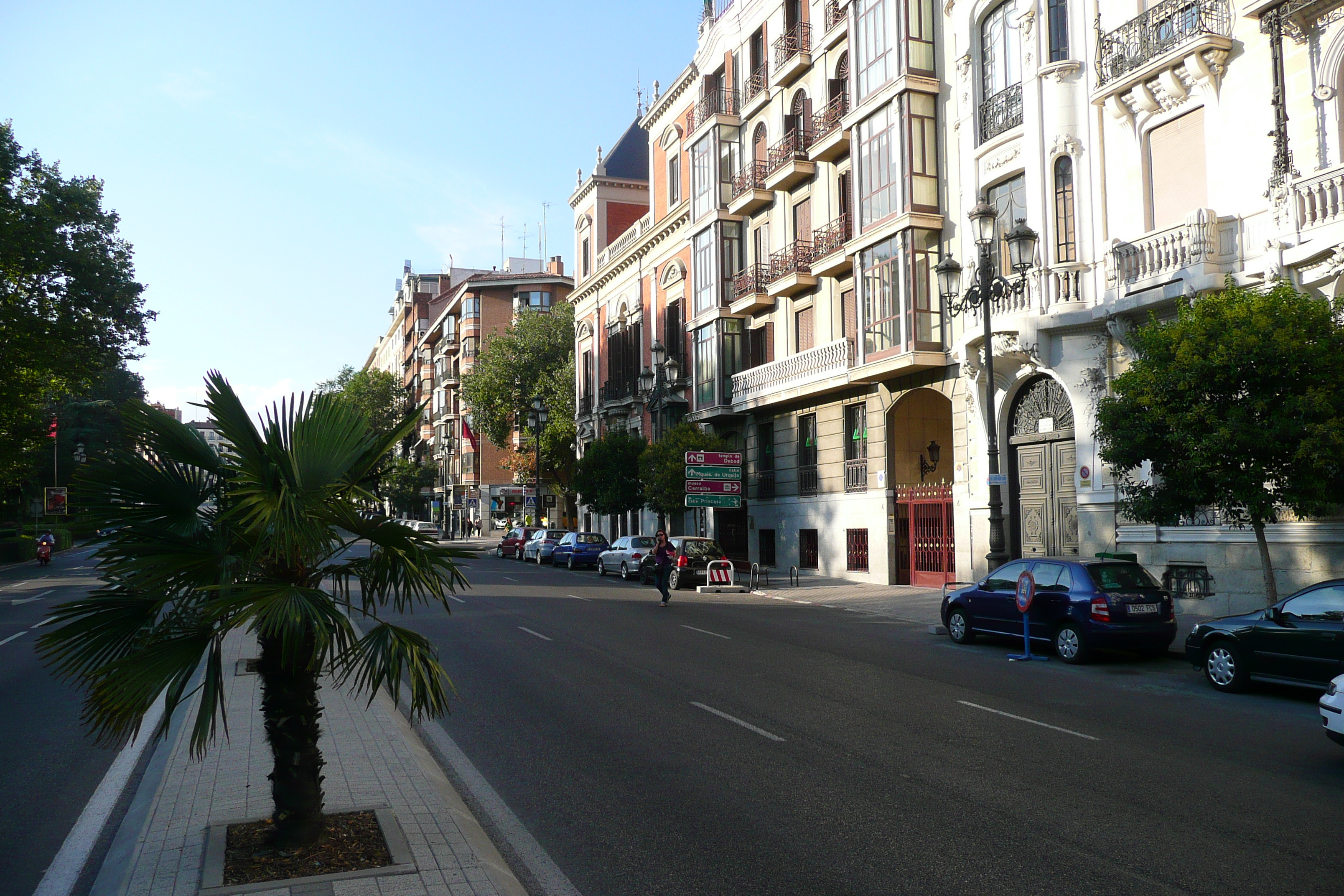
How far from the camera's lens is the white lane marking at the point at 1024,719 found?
928 centimetres

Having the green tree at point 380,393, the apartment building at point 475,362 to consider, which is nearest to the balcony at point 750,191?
the apartment building at point 475,362

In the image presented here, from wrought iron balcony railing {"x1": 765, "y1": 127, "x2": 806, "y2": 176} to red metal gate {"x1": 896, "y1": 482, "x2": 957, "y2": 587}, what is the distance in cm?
1134

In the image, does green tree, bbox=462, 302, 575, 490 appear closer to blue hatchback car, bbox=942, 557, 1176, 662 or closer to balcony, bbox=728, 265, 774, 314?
balcony, bbox=728, 265, 774, 314

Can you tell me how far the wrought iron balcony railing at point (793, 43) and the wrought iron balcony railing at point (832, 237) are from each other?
20.2 feet

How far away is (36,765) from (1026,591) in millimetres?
12074

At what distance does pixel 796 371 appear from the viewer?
104 ft

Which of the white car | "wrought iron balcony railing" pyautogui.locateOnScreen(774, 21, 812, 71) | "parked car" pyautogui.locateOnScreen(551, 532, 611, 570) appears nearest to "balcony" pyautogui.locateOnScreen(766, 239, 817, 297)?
"wrought iron balcony railing" pyautogui.locateOnScreen(774, 21, 812, 71)

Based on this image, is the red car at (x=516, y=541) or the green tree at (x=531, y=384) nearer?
the red car at (x=516, y=541)

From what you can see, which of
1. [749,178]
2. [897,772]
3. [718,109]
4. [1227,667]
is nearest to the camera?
[897,772]

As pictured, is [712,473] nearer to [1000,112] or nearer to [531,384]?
[1000,112]

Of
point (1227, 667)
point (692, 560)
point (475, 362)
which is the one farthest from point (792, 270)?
point (475, 362)

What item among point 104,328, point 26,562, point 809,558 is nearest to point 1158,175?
point 809,558

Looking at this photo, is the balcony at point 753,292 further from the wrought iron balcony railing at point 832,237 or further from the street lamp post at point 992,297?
the street lamp post at point 992,297

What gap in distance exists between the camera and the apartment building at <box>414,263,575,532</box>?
79250mm
